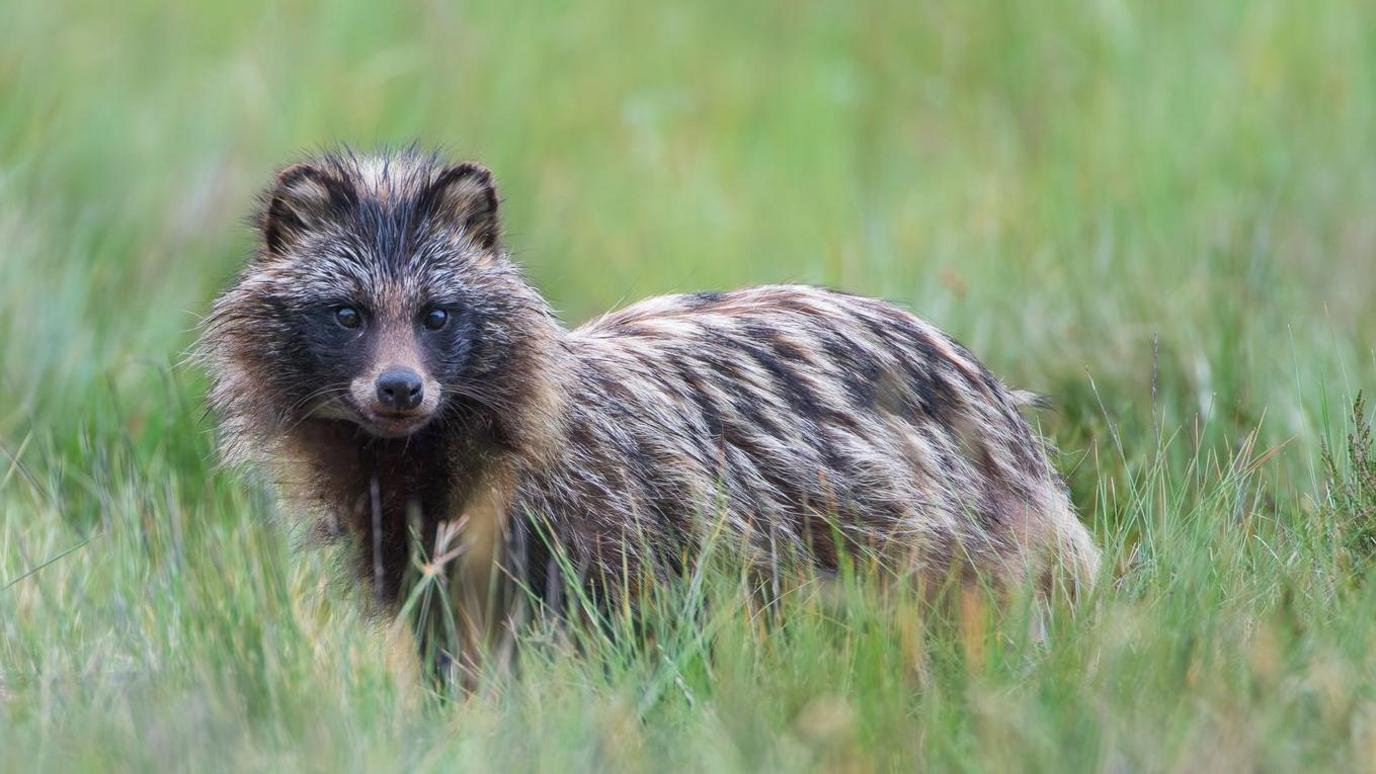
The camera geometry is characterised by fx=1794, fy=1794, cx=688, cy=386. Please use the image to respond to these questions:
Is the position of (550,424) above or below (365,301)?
below

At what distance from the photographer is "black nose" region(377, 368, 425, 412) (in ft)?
15.1

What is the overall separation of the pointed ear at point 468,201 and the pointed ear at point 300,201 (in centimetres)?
26

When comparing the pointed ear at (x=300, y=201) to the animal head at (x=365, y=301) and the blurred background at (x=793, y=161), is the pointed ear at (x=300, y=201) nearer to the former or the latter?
the animal head at (x=365, y=301)

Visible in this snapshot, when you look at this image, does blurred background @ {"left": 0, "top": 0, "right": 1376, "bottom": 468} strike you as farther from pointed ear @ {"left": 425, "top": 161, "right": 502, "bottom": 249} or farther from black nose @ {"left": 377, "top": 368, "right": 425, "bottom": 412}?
black nose @ {"left": 377, "top": 368, "right": 425, "bottom": 412}

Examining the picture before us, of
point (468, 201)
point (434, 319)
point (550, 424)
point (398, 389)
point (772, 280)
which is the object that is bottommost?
point (772, 280)

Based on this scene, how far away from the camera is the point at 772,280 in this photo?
8.64 m

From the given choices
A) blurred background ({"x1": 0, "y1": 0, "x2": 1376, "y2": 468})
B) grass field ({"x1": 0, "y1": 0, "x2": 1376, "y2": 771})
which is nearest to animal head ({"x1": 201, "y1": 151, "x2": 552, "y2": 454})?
grass field ({"x1": 0, "y1": 0, "x2": 1376, "y2": 771})

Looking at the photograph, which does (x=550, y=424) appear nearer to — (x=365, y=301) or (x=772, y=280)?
(x=365, y=301)

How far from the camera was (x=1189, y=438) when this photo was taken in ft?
20.2

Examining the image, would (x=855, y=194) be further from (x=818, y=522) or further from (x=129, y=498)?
(x=129, y=498)

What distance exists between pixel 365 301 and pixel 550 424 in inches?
24.1

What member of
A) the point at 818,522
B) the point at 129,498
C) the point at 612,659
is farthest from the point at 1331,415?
the point at 129,498

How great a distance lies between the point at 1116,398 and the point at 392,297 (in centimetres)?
307

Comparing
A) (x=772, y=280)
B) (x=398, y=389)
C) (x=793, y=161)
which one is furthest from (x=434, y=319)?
(x=793, y=161)
